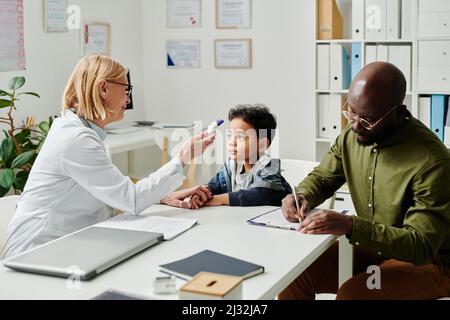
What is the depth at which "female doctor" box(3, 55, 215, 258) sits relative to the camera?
227cm

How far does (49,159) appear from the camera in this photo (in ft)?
7.63

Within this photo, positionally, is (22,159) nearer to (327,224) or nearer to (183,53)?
(183,53)

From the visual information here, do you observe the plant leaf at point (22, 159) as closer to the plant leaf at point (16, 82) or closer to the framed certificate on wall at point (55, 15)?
the plant leaf at point (16, 82)

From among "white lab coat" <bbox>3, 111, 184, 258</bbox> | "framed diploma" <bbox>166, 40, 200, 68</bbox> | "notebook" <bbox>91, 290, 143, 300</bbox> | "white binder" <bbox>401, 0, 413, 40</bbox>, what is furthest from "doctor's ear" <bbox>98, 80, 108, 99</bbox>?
"framed diploma" <bbox>166, 40, 200, 68</bbox>

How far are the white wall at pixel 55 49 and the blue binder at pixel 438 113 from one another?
227 cm

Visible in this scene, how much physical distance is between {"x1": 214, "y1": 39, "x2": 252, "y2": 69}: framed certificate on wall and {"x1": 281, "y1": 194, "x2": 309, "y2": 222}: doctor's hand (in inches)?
111

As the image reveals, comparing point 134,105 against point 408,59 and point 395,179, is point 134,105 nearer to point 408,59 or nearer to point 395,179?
point 408,59

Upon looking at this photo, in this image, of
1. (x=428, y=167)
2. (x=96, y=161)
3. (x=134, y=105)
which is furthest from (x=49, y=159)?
(x=134, y=105)

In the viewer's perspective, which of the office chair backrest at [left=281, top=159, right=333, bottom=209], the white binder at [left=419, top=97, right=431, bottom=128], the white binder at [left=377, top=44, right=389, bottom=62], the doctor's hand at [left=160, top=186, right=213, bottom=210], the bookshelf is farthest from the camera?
the white binder at [left=377, top=44, right=389, bottom=62]

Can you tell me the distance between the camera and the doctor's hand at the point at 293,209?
2242 millimetres

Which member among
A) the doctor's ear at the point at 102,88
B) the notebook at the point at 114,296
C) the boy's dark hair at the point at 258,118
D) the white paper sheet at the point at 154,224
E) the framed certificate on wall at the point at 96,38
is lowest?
the notebook at the point at 114,296

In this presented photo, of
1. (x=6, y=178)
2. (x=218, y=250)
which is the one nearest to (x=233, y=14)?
(x=6, y=178)

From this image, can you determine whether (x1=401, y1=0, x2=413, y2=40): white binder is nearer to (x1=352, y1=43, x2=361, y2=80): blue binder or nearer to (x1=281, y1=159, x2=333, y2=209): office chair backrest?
Answer: (x1=352, y1=43, x2=361, y2=80): blue binder

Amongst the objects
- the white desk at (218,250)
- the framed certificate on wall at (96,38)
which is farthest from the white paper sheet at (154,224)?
the framed certificate on wall at (96,38)
